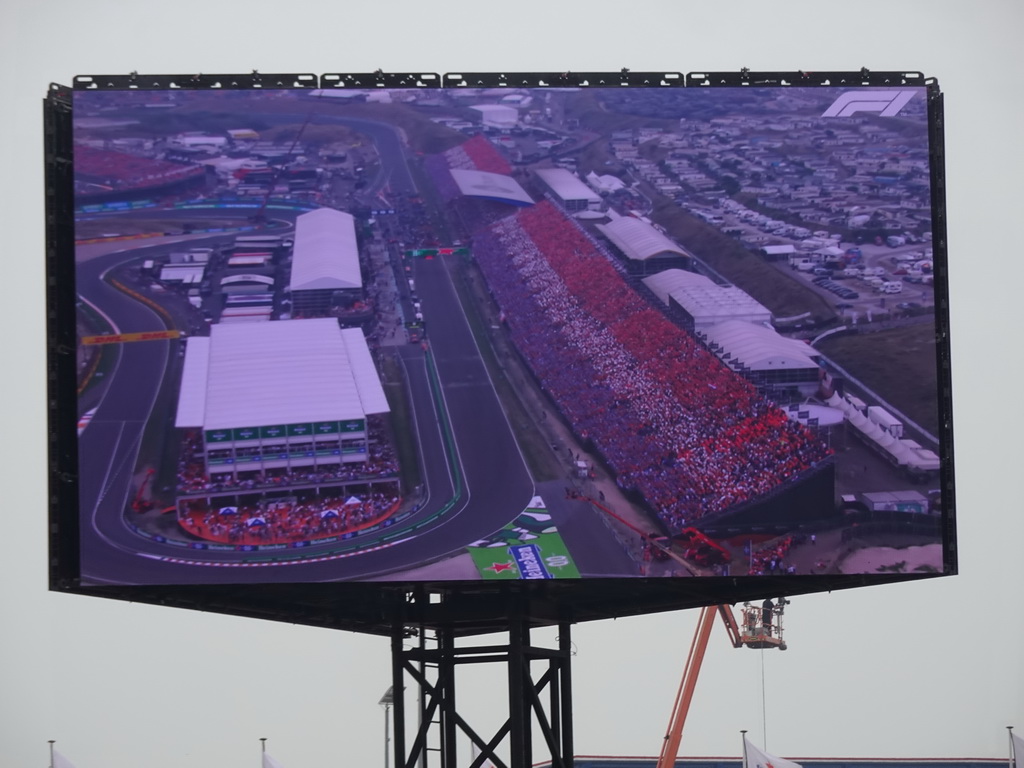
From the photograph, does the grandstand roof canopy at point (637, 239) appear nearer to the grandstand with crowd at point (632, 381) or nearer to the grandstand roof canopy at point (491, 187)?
the grandstand with crowd at point (632, 381)

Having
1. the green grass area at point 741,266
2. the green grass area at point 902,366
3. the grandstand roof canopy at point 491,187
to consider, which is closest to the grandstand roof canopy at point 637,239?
the green grass area at point 741,266

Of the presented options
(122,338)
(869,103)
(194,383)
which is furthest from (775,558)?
(122,338)

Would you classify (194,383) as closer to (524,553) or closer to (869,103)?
(524,553)

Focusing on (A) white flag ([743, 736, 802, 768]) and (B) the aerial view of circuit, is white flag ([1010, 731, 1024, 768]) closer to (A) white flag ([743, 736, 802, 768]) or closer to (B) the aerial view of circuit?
(A) white flag ([743, 736, 802, 768])

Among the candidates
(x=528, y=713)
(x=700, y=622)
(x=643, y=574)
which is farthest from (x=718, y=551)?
(x=700, y=622)

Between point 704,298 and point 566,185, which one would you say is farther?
point 566,185

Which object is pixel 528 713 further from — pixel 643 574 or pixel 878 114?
pixel 878 114
